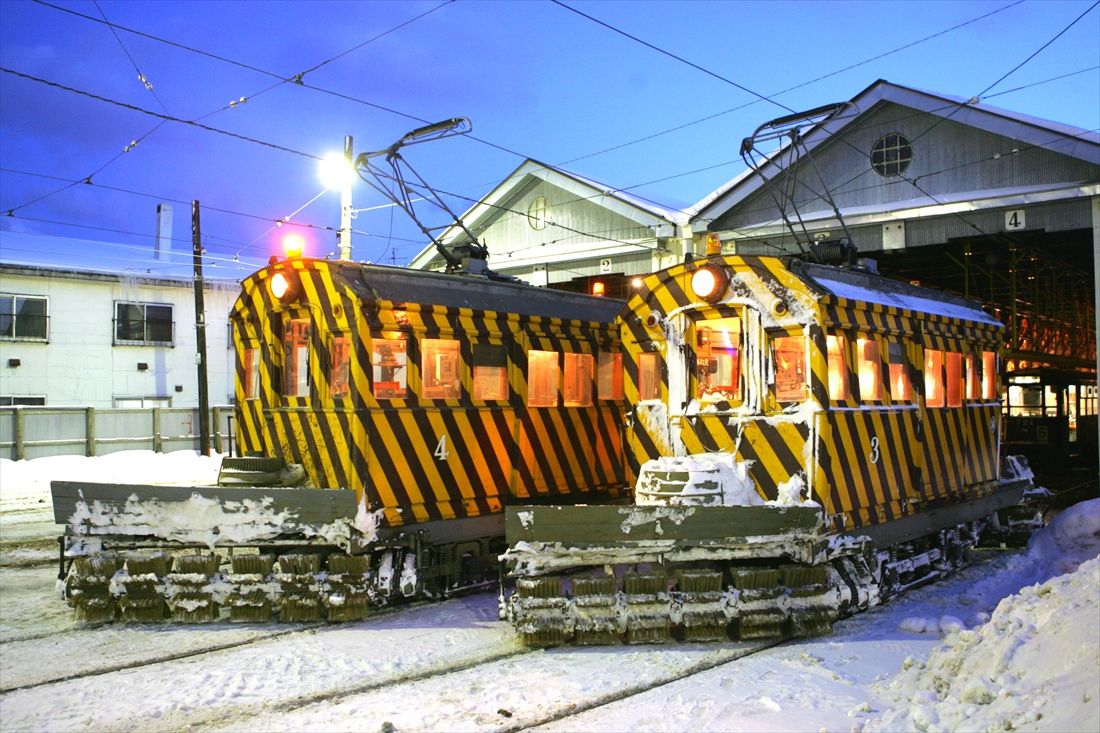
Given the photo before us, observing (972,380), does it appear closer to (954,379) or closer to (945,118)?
(954,379)

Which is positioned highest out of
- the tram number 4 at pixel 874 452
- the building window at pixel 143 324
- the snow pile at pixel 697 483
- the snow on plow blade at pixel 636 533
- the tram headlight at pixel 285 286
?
the building window at pixel 143 324

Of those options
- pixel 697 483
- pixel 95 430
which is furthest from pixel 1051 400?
pixel 95 430

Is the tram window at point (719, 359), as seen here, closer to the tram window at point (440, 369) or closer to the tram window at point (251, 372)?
the tram window at point (440, 369)

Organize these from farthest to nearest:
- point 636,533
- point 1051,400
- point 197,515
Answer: point 1051,400, point 197,515, point 636,533

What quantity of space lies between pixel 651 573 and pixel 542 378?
3.60 m

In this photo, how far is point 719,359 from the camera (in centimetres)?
859

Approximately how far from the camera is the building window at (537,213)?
23.0m

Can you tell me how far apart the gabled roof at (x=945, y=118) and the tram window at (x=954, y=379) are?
4.52 m

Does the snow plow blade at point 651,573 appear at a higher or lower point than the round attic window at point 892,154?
lower

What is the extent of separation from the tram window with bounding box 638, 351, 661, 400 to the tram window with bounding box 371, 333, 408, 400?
8.20ft

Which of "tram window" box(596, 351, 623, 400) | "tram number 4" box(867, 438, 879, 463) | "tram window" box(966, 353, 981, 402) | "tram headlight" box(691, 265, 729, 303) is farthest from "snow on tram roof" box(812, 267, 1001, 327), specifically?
"tram window" box(596, 351, 623, 400)

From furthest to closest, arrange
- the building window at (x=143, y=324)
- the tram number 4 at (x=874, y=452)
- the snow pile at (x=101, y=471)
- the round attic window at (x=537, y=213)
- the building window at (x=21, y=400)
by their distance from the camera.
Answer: the building window at (x=143, y=324), the building window at (x=21, y=400), the round attic window at (x=537, y=213), the snow pile at (x=101, y=471), the tram number 4 at (x=874, y=452)

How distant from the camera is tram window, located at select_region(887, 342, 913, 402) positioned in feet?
29.9

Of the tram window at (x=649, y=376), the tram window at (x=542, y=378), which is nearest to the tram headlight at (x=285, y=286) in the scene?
the tram window at (x=542, y=378)
